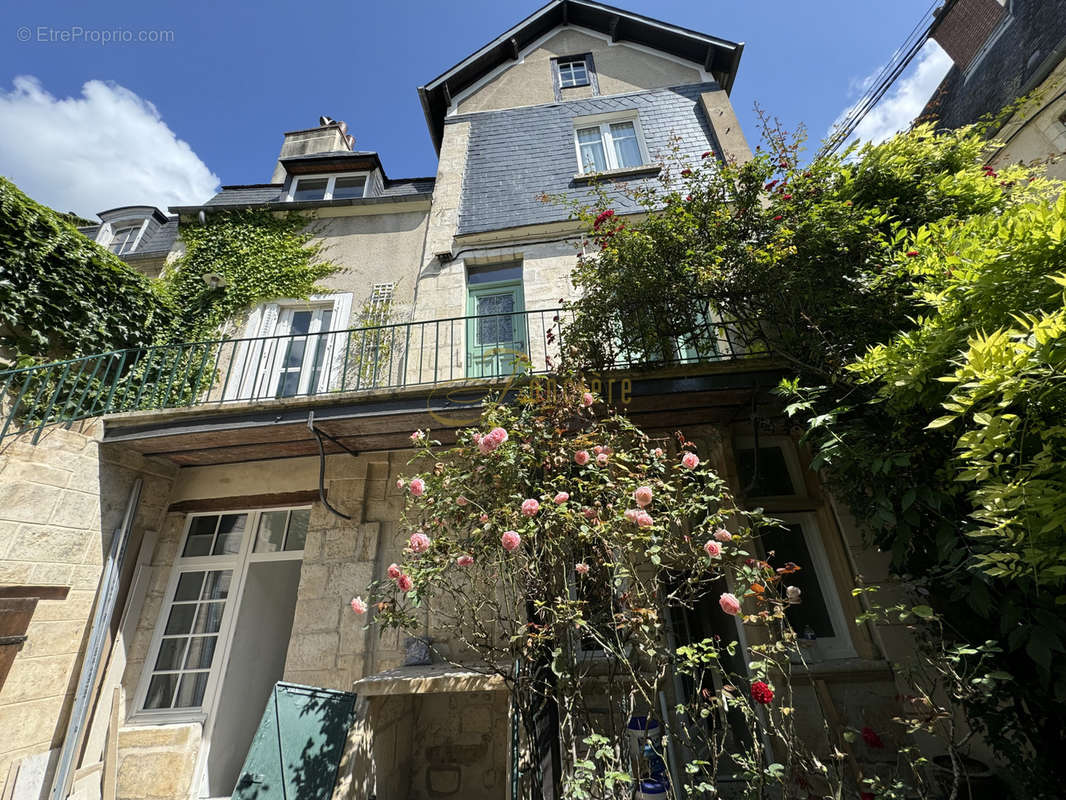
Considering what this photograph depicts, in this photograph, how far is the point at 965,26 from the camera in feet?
30.7

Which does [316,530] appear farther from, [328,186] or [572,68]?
[572,68]

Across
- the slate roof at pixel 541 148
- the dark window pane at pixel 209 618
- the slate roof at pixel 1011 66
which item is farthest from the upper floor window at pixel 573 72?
the dark window pane at pixel 209 618

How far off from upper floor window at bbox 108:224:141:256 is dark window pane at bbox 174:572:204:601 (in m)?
6.65

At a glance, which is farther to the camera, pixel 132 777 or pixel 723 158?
pixel 723 158

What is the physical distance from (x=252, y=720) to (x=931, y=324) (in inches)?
278

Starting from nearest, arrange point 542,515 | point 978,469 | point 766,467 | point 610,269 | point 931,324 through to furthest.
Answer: point 978,469 → point 931,324 → point 542,515 → point 610,269 → point 766,467

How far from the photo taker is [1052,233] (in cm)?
194

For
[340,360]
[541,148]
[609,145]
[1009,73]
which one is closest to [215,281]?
[340,360]

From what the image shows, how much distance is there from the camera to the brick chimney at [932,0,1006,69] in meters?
8.82

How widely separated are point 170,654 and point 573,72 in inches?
424

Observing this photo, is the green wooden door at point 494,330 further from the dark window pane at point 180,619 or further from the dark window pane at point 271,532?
the dark window pane at point 180,619

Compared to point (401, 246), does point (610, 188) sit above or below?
above

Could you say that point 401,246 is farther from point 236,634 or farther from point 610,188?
point 236,634

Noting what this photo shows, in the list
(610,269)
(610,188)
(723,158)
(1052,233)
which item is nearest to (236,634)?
(610,269)
